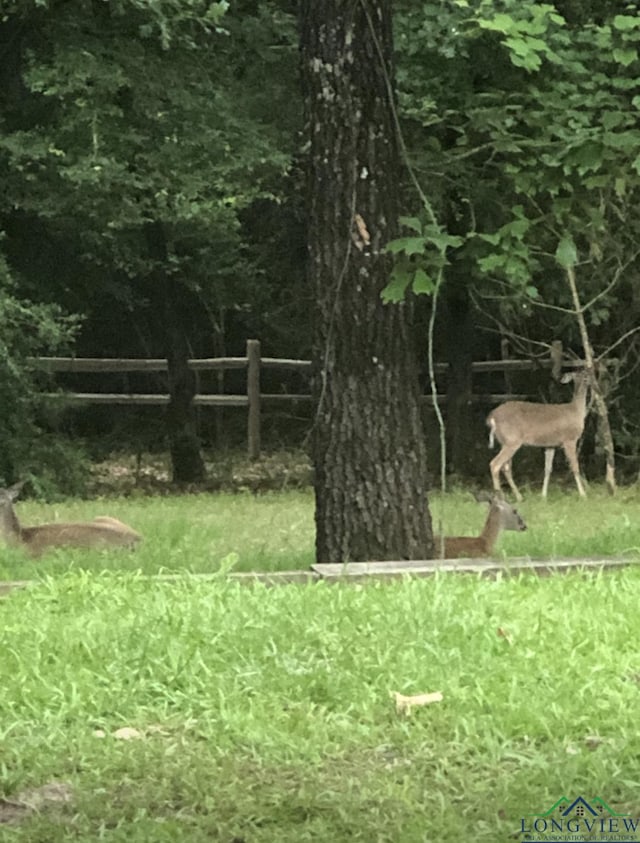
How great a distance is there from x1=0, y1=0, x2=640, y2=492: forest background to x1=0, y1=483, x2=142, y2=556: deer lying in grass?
167 centimetres

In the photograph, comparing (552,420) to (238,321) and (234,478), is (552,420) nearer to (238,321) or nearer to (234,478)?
(234,478)

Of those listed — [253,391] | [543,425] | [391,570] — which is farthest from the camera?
[253,391]

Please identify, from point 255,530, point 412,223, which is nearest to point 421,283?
point 412,223

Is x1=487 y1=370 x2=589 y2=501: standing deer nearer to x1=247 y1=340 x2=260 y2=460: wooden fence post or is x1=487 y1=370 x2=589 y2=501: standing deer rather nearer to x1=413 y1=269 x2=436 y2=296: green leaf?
x1=247 y1=340 x2=260 y2=460: wooden fence post

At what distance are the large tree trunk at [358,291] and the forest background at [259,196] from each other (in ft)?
0.75

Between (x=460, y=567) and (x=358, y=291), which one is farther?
(x=358, y=291)

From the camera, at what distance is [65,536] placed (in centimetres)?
526

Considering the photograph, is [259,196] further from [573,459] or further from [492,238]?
[492,238]

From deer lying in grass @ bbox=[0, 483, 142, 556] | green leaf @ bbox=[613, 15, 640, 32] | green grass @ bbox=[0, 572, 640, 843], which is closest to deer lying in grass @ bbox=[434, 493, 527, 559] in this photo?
green grass @ bbox=[0, 572, 640, 843]

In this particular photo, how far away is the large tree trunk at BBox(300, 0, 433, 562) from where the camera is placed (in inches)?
193

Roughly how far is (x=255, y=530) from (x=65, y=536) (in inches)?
47.6

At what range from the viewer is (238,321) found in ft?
48.0

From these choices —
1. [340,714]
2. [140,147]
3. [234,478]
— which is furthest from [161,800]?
[234,478]

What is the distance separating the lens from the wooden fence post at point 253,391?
524 inches
